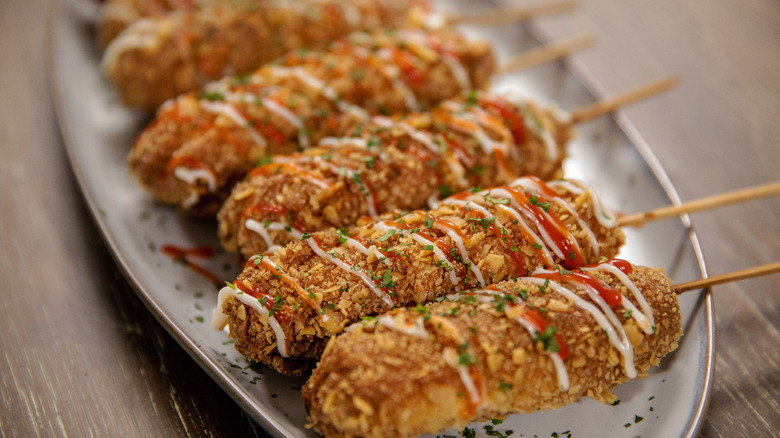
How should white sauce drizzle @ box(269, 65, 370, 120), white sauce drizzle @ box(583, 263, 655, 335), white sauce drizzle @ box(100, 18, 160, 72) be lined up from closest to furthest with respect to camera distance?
white sauce drizzle @ box(583, 263, 655, 335), white sauce drizzle @ box(269, 65, 370, 120), white sauce drizzle @ box(100, 18, 160, 72)

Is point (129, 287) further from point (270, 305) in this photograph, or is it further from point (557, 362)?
point (557, 362)

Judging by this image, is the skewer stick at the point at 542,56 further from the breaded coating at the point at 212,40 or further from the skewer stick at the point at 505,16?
the breaded coating at the point at 212,40

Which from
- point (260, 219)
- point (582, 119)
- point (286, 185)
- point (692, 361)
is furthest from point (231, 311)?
point (582, 119)

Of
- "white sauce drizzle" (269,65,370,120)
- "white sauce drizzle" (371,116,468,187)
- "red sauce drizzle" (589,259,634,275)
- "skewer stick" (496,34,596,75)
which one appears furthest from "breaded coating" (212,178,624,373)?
"skewer stick" (496,34,596,75)

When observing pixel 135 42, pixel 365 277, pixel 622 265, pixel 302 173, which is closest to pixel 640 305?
pixel 622 265

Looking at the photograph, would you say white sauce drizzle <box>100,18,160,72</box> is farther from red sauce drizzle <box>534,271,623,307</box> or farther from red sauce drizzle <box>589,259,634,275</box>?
red sauce drizzle <box>589,259,634,275</box>

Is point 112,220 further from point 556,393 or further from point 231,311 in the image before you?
point 556,393
